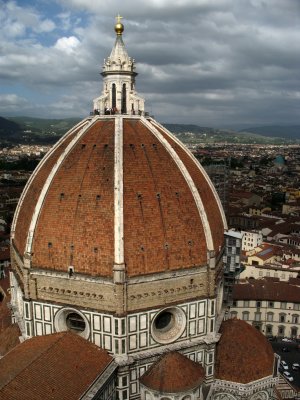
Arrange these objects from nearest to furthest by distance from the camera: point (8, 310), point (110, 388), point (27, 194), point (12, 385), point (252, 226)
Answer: point (12, 385), point (110, 388), point (27, 194), point (8, 310), point (252, 226)

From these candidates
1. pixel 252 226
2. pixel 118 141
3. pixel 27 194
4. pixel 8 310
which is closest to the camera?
pixel 118 141

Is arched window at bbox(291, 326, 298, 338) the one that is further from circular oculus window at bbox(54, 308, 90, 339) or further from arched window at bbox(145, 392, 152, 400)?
circular oculus window at bbox(54, 308, 90, 339)

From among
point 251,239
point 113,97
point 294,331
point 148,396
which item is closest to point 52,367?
point 148,396

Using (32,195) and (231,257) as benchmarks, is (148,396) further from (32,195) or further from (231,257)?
(32,195)

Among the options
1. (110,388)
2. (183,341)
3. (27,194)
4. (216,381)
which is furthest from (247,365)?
(27,194)

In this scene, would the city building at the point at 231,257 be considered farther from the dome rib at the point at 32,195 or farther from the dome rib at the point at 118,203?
the dome rib at the point at 32,195

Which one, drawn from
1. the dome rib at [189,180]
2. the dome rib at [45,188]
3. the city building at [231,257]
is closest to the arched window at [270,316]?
the city building at [231,257]

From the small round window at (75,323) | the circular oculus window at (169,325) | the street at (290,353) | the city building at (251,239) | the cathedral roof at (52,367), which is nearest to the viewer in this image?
the cathedral roof at (52,367)

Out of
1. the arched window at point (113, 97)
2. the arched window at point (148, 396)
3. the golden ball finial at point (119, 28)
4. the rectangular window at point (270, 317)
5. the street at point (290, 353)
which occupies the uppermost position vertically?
the golden ball finial at point (119, 28)

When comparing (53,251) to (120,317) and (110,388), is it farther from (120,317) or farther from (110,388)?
(110,388)
